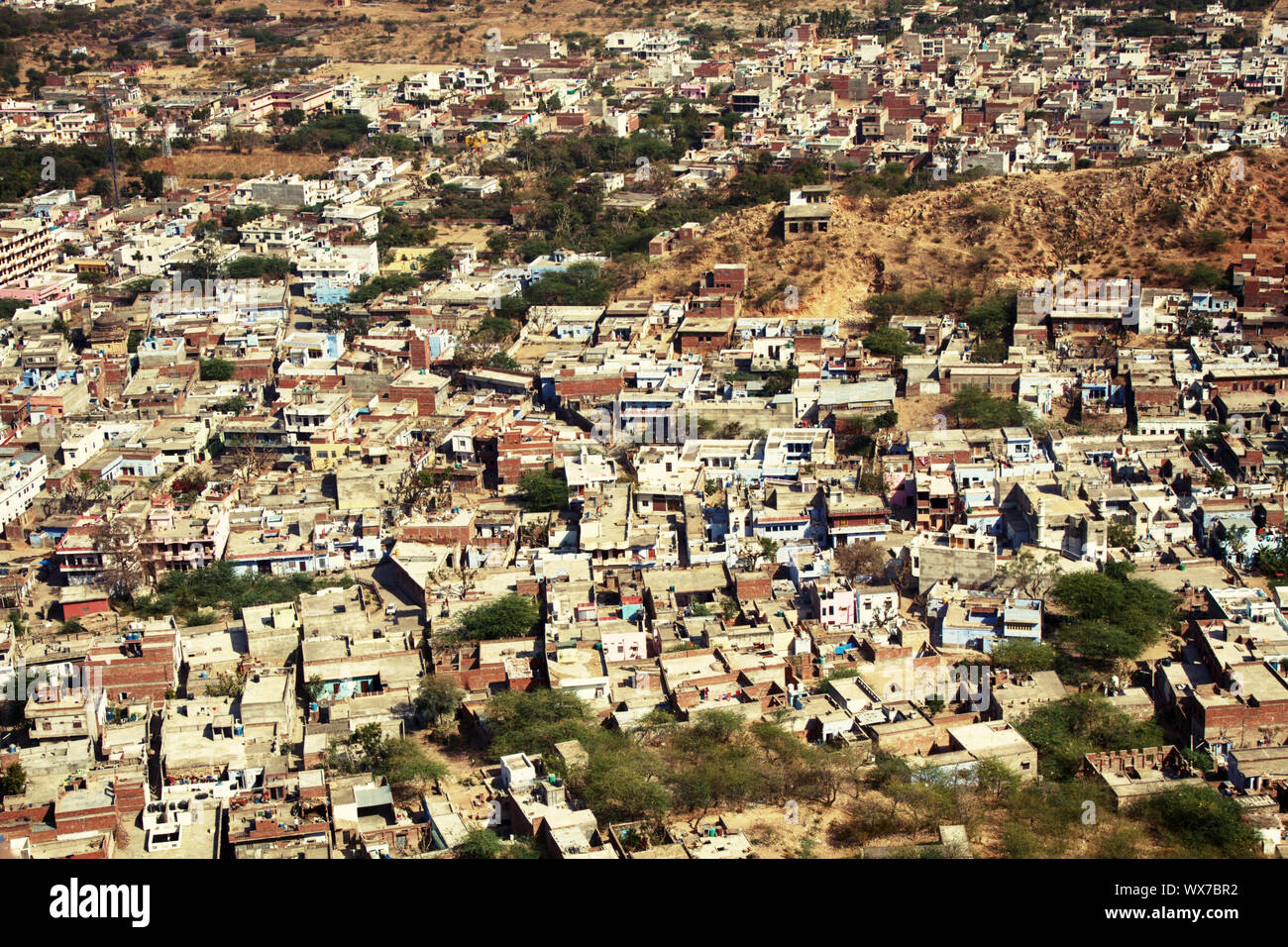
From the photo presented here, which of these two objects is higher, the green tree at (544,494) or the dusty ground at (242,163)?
the dusty ground at (242,163)

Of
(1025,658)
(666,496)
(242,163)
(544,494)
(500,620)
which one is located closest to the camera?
(1025,658)

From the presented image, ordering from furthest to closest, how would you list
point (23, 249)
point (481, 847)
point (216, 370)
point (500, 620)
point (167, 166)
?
point (167, 166) → point (23, 249) → point (216, 370) → point (500, 620) → point (481, 847)

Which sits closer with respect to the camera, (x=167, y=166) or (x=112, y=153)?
(x=112, y=153)

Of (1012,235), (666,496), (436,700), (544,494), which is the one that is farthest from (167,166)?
(436,700)

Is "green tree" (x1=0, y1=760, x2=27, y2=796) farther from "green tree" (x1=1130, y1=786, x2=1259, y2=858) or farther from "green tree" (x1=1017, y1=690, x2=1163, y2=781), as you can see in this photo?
"green tree" (x1=1130, y1=786, x2=1259, y2=858)

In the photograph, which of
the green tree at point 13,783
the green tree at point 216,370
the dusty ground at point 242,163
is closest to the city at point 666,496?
the green tree at point 13,783

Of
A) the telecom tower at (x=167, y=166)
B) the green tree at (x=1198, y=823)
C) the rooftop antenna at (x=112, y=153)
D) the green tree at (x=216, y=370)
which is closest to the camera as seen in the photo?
the green tree at (x=1198, y=823)

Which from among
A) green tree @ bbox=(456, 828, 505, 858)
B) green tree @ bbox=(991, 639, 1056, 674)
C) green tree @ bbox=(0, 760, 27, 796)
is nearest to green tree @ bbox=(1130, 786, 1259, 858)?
green tree @ bbox=(991, 639, 1056, 674)

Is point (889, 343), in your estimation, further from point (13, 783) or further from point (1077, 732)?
point (13, 783)

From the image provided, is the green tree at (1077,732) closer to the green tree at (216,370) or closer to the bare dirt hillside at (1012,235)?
the bare dirt hillside at (1012,235)
